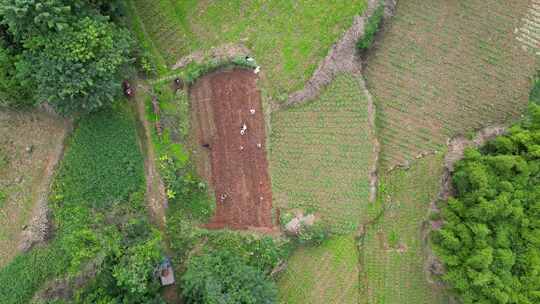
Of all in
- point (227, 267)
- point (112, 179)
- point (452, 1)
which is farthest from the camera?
point (452, 1)

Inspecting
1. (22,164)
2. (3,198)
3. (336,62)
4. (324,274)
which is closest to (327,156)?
(336,62)

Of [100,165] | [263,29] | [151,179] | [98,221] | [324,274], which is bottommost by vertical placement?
[324,274]

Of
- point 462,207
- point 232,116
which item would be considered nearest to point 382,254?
point 462,207

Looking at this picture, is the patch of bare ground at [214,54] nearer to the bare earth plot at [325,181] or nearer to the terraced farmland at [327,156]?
the bare earth plot at [325,181]

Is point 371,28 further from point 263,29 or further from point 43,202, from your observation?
point 43,202

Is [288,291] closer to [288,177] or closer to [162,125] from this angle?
[288,177]

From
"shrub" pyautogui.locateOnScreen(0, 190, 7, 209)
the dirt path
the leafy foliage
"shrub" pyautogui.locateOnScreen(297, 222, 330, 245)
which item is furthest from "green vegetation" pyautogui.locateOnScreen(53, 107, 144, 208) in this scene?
"shrub" pyautogui.locateOnScreen(297, 222, 330, 245)
